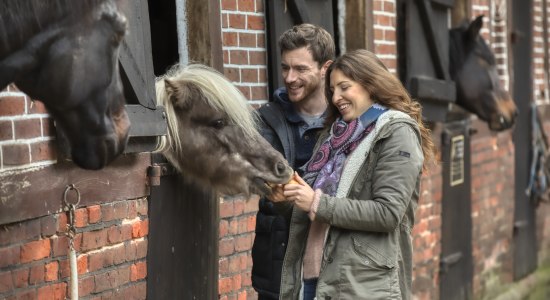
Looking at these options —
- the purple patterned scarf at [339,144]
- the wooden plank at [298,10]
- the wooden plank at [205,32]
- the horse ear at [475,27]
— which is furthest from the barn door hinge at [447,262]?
the purple patterned scarf at [339,144]

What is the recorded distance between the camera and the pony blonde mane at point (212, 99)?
4801mm

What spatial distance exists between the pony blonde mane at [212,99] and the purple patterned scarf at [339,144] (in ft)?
2.68

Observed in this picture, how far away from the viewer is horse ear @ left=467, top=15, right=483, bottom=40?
8077mm

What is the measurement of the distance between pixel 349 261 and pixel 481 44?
498 cm

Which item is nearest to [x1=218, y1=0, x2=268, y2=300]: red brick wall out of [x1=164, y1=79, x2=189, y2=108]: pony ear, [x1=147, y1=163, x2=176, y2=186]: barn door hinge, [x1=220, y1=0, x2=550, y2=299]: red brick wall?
[x1=220, y1=0, x2=550, y2=299]: red brick wall

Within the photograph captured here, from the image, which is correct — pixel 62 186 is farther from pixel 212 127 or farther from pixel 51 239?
pixel 212 127

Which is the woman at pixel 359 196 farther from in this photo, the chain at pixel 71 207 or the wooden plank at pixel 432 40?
the wooden plank at pixel 432 40

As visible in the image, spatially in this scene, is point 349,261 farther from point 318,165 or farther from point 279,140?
point 279,140

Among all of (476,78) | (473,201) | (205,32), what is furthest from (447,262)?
(205,32)

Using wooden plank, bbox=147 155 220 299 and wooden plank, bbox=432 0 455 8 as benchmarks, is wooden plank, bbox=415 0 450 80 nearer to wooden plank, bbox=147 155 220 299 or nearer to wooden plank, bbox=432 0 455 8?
wooden plank, bbox=432 0 455 8

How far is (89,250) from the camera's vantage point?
15.3ft

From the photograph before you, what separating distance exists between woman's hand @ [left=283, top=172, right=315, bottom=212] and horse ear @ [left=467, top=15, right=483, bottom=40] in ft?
14.6

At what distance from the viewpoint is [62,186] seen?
4.38 metres

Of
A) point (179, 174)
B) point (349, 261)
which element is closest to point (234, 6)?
point (179, 174)
